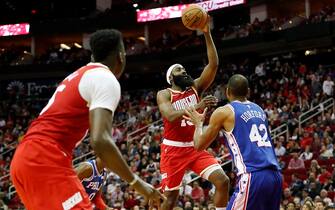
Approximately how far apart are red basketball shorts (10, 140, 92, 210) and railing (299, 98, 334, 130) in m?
16.0

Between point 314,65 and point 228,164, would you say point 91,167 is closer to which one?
point 228,164

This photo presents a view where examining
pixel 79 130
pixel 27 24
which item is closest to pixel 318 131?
pixel 79 130

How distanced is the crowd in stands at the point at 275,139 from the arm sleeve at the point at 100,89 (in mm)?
7839

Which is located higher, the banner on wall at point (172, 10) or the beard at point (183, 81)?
the banner on wall at point (172, 10)

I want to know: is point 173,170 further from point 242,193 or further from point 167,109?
point 242,193

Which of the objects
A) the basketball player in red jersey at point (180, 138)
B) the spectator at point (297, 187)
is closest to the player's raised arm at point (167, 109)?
the basketball player in red jersey at point (180, 138)

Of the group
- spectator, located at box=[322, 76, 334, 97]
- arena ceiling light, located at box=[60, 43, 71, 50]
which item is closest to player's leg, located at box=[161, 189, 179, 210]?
spectator, located at box=[322, 76, 334, 97]

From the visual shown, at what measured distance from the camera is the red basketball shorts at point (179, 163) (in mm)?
8086

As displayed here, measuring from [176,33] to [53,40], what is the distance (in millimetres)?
10431

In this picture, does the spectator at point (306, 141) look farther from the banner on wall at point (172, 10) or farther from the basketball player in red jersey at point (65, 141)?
the banner on wall at point (172, 10)

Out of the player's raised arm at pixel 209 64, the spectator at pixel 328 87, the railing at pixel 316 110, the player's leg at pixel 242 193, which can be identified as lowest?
the railing at pixel 316 110

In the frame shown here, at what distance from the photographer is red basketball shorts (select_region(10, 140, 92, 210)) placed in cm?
388

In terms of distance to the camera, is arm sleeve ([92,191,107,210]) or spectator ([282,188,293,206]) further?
spectator ([282,188,293,206])

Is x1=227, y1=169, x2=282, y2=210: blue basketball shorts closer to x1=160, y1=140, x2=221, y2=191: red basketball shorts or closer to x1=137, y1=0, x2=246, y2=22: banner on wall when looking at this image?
x1=160, y1=140, x2=221, y2=191: red basketball shorts
